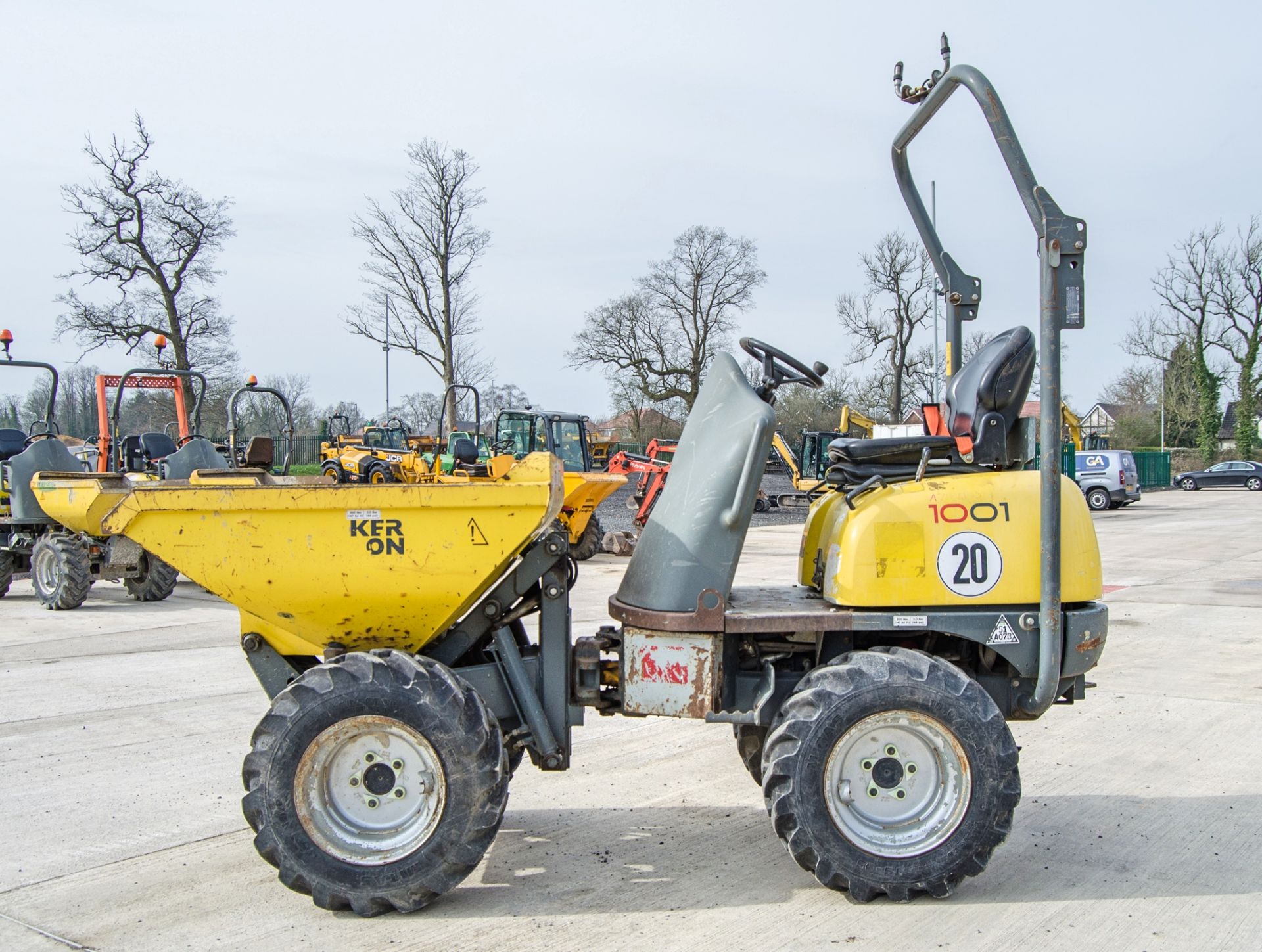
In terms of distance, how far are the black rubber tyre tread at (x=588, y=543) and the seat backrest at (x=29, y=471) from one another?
692cm

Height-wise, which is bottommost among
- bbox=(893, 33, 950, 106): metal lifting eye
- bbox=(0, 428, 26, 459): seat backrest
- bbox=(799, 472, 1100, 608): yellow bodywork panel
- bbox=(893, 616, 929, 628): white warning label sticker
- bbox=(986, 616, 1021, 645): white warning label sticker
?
bbox=(986, 616, 1021, 645): white warning label sticker

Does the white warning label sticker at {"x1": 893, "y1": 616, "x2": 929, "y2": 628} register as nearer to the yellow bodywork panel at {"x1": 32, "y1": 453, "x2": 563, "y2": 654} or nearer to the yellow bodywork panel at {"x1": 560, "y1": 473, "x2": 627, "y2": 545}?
the yellow bodywork panel at {"x1": 32, "y1": 453, "x2": 563, "y2": 654}

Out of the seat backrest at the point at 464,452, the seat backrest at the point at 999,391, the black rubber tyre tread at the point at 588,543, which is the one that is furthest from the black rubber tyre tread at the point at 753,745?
the seat backrest at the point at 464,452

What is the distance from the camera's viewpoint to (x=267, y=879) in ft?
13.1

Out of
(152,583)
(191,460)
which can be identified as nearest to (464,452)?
(191,460)

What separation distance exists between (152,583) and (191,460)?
1491 millimetres

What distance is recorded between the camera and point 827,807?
3656 millimetres

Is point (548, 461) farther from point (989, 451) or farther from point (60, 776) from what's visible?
point (60, 776)

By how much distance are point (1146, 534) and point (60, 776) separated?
66.3 ft

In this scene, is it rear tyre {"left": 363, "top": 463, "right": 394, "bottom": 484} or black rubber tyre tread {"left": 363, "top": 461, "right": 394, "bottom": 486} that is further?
black rubber tyre tread {"left": 363, "top": 461, "right": 394, "bottom": 486}

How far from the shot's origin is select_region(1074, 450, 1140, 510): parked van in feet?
100

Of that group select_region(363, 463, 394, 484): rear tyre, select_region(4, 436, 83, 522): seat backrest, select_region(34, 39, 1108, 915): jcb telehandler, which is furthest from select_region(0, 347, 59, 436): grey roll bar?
select_region(34, 39, 1108, 915): jcb telehandler

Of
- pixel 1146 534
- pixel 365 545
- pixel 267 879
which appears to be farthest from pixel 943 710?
pixel 1146 534

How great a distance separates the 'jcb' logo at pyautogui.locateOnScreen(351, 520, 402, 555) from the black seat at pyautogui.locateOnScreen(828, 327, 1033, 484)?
5.50ft
